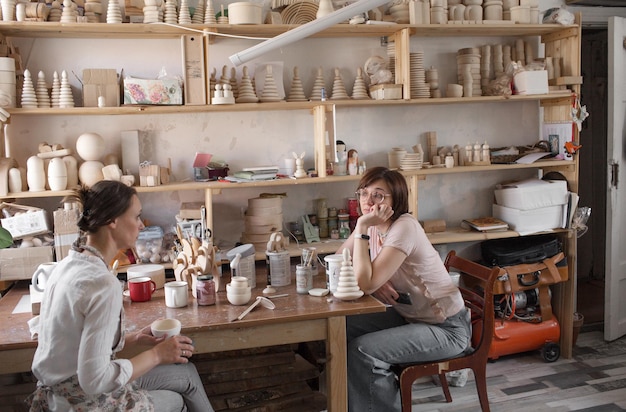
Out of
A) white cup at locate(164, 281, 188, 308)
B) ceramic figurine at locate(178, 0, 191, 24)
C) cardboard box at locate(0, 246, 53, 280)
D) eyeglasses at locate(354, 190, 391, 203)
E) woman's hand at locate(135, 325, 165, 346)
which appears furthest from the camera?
ceramic figurine at locate(178, 0, 191, 24)

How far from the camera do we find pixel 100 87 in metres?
3.48

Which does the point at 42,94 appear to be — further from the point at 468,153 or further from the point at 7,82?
the point at 468,153

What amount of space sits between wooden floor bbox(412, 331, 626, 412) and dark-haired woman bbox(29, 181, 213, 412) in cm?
189

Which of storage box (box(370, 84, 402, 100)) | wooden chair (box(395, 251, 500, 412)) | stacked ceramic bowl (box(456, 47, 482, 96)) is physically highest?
stacked ceramic bowl (box(456, 47, 482, 96))

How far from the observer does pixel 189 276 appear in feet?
9.82

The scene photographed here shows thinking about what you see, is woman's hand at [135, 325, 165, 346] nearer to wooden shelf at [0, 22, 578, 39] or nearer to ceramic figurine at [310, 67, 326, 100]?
wooden shelf at [0, 22, 578, 39]

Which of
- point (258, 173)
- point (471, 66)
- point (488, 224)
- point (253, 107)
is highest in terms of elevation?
point (471, 66)

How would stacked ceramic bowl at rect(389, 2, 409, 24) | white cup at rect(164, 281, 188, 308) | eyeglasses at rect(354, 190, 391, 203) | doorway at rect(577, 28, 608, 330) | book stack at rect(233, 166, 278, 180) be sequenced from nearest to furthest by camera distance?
white cup at rect(164, 281, 188, 308) < eyeglasses at rect(354, 190, 391, 203) < book stack at rect(233, 166, 278, 180) < stacked ceramic bowl at rect(389, 2, 409, 24) < doorway at rect(577, 28, 608, 330)

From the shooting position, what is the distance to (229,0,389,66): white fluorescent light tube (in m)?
2.53

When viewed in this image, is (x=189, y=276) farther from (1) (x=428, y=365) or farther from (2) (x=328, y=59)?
(2) (x=328, y=59)

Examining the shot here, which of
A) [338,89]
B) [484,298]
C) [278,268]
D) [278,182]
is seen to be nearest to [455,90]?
[338,89]

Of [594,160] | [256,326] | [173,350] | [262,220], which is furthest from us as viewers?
[594,160]

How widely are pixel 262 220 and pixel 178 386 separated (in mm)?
1404

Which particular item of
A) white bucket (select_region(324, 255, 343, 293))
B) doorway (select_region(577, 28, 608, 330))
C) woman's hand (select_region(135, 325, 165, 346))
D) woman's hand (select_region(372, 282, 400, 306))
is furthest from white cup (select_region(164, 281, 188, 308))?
doorway (select_region(577, 28, 608, 330))
